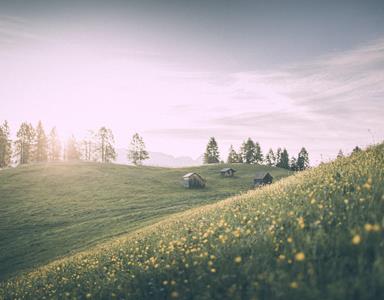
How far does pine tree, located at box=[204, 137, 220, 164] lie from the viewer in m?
116

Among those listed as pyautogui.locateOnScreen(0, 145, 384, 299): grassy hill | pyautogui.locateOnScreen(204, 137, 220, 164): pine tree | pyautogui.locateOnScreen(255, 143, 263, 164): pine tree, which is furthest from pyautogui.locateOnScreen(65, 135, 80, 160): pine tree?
pyautogui.locateOnScreen(0, 145, 384, 299): grassy hill

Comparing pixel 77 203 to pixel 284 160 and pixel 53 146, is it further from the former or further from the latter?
pixel 284 160

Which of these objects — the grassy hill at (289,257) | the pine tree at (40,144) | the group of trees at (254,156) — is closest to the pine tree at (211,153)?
the group of trees at (254,156)

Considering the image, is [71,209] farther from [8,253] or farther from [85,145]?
[85,145]

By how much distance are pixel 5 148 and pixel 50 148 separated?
17.3 m

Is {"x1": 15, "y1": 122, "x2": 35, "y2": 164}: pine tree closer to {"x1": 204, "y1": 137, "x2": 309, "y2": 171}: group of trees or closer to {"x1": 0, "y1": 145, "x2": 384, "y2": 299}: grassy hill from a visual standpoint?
{"x1": 204, "y1": 137, "x2": 309, "y2": 171}: group of trees

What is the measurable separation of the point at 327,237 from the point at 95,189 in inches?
2344

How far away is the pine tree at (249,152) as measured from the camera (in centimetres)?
11425

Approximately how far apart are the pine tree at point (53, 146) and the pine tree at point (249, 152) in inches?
3137

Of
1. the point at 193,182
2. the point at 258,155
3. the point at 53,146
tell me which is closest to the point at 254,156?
the point at 258,155

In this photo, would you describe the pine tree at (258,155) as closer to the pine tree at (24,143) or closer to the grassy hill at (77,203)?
the grassy hill at (77,203)

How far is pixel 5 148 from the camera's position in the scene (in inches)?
3605

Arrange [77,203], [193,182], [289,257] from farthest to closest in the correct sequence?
1. [193,182]
2. [77,203]
3. [289,257]

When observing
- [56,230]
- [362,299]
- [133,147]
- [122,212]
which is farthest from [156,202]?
[133,147]
